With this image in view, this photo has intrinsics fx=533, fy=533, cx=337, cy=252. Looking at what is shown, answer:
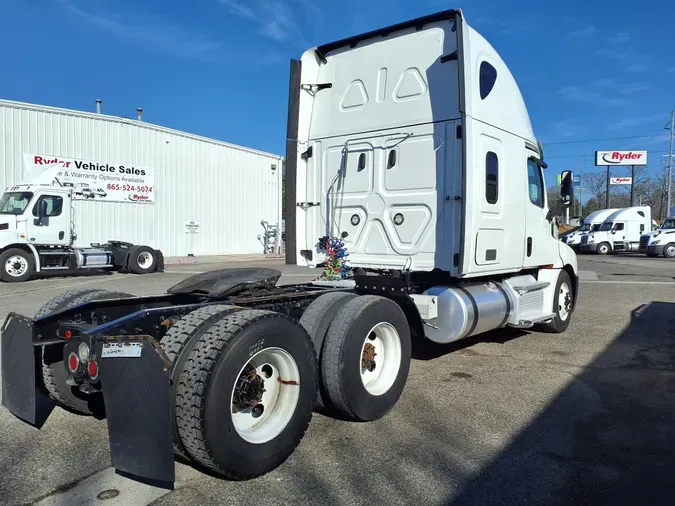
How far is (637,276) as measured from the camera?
1803cm

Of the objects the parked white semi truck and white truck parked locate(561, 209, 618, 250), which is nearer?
the parked white semi truck

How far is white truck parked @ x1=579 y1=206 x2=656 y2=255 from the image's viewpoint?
34.2 meters

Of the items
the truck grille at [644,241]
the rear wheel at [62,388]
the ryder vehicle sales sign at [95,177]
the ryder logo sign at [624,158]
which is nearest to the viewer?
the rear wheel at [62,388]

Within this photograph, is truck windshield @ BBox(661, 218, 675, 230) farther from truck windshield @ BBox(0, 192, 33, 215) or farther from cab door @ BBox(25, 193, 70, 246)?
truck windshield @ BBox(0, 192, 33, 215)

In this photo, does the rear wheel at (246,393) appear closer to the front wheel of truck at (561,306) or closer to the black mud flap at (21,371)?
the black mud flap at (21,371)

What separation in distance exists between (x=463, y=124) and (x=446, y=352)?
3119 millimetres

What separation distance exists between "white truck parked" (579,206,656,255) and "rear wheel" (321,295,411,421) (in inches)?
1317

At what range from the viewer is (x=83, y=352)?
3.37 m

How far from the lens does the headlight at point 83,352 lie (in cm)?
335

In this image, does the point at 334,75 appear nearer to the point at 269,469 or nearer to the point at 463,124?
the point at 463,124

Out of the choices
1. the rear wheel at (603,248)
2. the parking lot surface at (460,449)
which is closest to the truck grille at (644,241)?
the rear wheel at (603,248)

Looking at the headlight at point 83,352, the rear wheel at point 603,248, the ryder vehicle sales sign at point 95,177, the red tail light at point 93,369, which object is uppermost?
the ryder vehicle sales sign at point 95,177

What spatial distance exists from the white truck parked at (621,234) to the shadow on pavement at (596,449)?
30835 mm

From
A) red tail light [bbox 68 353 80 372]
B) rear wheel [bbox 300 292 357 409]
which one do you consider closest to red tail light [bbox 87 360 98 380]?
red tail light [bbox 68 353 80 372]
